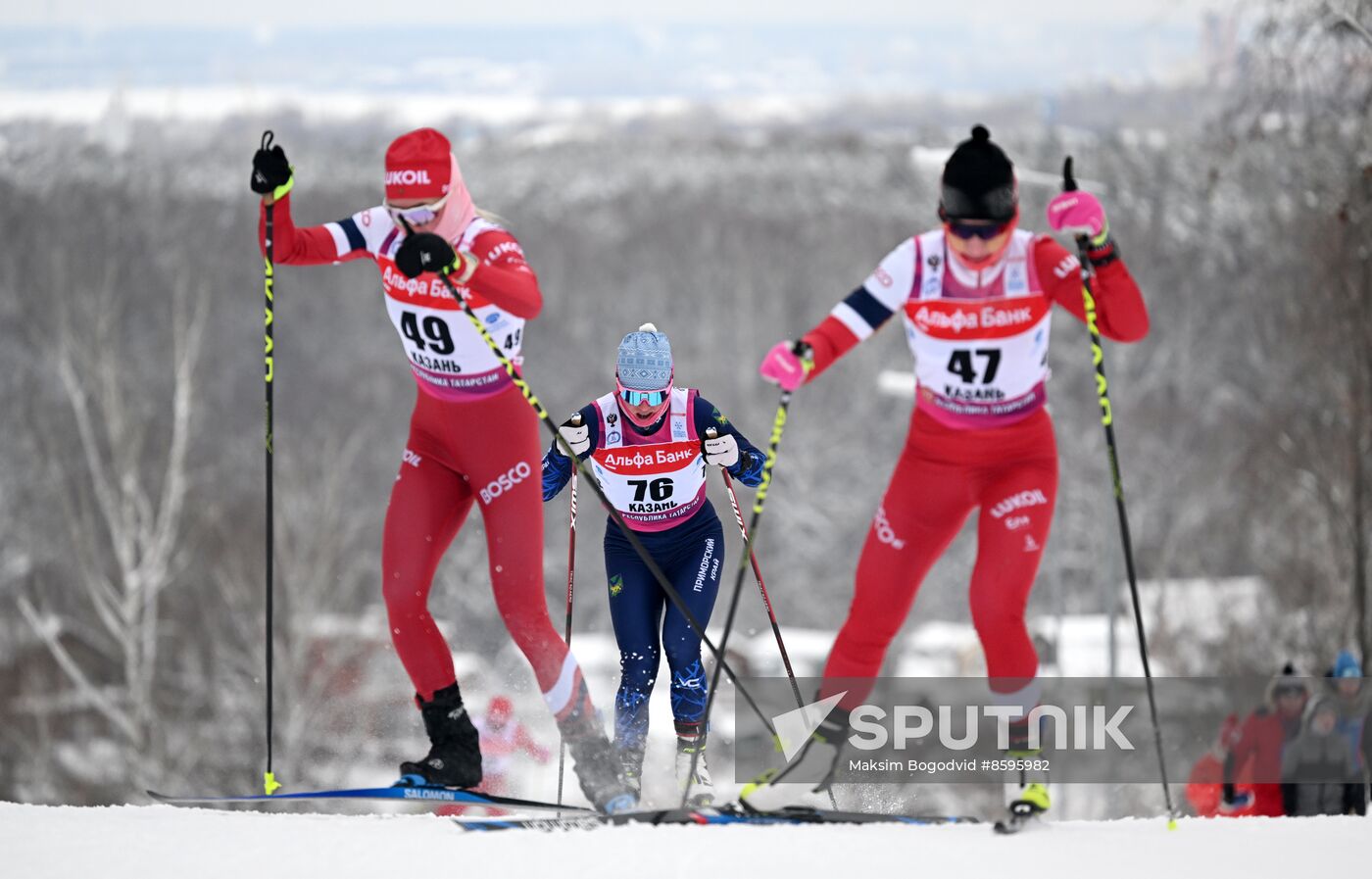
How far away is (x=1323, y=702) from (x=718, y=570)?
353cm

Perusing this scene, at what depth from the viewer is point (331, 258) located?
206 inches

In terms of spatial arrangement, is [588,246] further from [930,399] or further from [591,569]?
[930,399]

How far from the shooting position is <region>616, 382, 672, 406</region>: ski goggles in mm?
5184

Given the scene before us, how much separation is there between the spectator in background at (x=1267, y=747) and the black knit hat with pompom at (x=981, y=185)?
12.9 feet

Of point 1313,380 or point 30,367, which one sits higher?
point 30,367

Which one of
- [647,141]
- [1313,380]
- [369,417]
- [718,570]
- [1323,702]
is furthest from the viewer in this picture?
[647,141]

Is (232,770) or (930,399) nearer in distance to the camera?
(930,399)

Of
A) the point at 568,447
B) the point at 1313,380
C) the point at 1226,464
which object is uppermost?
the point at 1226,464

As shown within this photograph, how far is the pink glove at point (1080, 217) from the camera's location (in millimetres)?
4117

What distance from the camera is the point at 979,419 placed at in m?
4.40

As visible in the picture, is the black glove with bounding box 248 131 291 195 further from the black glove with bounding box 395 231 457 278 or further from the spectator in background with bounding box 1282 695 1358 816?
the spectator in background with bounding box 1282 695 1358 816

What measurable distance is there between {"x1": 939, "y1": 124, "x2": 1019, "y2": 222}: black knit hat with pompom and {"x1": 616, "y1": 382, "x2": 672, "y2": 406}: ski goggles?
1.42 meters

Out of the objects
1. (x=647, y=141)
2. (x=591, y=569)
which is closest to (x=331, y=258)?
(x=591, y=569)

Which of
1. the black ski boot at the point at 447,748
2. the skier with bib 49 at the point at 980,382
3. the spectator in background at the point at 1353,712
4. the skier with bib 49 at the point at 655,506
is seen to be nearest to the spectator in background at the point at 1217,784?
the spectator in background at the point at 1353,712
